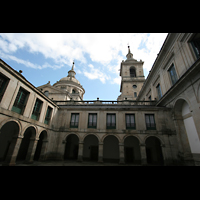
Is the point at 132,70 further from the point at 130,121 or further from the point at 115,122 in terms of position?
the point at 115,122

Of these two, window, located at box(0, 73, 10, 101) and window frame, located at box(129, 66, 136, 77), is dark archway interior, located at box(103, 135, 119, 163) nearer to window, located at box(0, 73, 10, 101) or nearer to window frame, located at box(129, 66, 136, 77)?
window, located at box(0, 73, 10, 101)

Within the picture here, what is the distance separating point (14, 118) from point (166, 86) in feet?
57.2

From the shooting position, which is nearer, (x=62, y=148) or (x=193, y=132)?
(x=193, y=132)

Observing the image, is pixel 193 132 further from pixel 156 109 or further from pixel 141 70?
pixel 141 70

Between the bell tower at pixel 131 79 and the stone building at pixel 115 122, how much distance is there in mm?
12102

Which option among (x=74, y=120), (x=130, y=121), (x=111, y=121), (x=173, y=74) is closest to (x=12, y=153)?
(x=74, y=120)

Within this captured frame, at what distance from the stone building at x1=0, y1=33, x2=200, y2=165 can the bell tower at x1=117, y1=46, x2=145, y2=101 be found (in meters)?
12.1

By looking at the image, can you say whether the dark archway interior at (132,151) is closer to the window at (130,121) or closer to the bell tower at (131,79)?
the window at (130,121)
